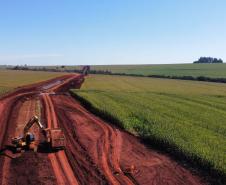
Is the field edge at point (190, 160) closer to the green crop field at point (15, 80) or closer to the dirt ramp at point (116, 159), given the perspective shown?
the dirt ramp at point (116, 159)

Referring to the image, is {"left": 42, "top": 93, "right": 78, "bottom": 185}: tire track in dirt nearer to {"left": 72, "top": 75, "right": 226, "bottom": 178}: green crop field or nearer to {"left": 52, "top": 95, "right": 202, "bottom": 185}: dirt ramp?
{"left": 52, "top": 95, "right": 202, "bottom": 185}: dirt ramp

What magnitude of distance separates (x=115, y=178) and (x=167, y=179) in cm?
196

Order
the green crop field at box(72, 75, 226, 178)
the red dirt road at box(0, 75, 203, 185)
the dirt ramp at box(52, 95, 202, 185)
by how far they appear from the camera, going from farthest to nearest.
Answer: the green crop field at box(72, 75, 226, 178) < the dirt ramp at box(52, 95, 202, 185) < the red dirt road at box(0, 75, 203, 185)

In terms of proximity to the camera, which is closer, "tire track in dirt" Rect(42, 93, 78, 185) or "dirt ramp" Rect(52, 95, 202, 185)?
"tire track in dirt" Rect(42, 93, 78, 185)

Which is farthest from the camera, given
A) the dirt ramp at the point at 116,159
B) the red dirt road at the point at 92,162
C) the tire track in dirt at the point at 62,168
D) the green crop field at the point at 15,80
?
the green crop field at the point at 15,80

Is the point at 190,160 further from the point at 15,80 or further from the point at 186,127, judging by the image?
the point at 15,80

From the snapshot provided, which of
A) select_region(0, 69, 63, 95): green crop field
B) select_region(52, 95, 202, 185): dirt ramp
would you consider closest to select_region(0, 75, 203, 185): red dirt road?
select_region(52, 95, 202, 185): dirt ramp

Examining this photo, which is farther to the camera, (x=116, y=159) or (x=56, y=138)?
(x=56, y=138)

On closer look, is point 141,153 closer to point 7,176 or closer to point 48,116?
point 7,176

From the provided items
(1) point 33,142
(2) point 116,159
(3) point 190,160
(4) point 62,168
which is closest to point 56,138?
(1) point 33,142

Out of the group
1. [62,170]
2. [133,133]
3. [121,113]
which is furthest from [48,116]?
[62,170]

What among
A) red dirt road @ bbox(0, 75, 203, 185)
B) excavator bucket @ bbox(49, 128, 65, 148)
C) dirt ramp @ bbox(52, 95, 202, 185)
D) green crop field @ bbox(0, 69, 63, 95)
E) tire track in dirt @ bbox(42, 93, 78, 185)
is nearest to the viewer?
tire track in dirt @ bbox(42, 93, 78, 185)

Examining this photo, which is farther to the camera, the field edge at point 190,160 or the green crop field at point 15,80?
the green crop field at point 15,80

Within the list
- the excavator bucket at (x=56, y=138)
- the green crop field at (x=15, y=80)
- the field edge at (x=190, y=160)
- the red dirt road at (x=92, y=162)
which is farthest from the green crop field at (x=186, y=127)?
the green crop field at (x=15, y=80)
